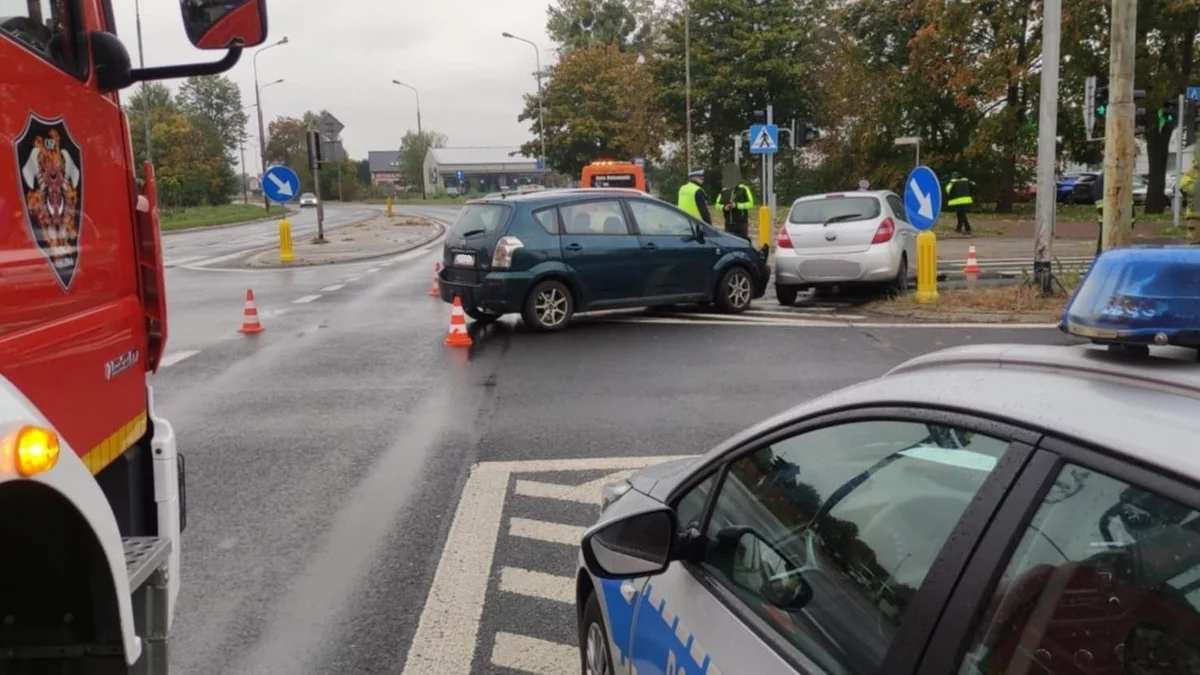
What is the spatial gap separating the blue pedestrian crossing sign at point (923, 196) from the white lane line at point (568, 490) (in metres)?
8.71

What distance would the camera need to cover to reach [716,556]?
263 cm

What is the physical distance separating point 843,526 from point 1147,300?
0.83 meters

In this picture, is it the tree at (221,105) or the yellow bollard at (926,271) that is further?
the tree at (221,105)

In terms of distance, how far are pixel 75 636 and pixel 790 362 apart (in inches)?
325

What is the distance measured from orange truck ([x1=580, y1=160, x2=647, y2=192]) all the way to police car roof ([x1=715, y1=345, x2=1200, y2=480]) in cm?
3138

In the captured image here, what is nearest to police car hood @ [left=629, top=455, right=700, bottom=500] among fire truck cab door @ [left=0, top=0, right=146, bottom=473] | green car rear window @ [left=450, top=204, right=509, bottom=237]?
fire truck cab door @ [left=0, top=0, right=146, bottom=473]

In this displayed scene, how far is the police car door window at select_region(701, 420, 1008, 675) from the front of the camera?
1.94 m

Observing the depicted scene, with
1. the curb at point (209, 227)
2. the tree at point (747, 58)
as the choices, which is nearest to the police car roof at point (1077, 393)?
the curb at point (209, 227)

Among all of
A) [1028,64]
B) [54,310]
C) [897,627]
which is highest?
[1028,64]

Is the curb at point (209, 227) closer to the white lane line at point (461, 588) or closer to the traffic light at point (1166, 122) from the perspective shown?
the traffic light at point (1166, 122)

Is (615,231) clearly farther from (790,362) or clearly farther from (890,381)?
(890,381)

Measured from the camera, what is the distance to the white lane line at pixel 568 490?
6.12 m

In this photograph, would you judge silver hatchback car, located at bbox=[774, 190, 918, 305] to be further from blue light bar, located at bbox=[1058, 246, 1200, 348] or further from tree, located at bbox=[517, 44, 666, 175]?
tree, located at bbox=[517, 44, 666, 175]

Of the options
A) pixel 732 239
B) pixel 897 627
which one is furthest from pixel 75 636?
pixel 732 239
